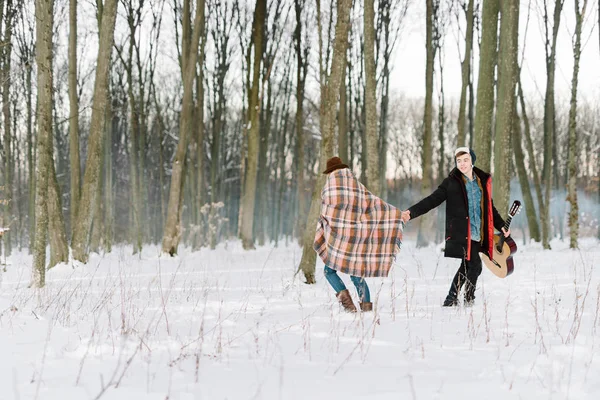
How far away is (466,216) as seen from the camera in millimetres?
5449

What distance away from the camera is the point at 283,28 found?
19609 mm

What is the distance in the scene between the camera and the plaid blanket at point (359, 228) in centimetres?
514

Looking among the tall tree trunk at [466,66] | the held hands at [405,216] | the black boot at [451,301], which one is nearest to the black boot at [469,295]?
the black boot at [451,301]

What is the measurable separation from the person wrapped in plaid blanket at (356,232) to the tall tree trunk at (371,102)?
4720mm

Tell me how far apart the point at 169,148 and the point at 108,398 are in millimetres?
34746

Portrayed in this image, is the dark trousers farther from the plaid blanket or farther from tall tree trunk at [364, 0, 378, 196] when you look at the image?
tall tree trunk at [364, 0, 378, 196]

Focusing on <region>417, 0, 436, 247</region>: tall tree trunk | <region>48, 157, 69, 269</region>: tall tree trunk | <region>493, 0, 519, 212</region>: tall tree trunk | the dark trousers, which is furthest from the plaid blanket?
<region>417, 0, 436, 247</region>: tall tree trunk

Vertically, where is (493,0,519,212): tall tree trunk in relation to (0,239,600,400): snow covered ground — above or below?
above

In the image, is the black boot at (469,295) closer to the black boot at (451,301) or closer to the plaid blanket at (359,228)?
the black boot at (451,301)

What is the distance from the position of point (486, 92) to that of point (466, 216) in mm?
5187

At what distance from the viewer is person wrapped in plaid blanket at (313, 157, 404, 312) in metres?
5.14

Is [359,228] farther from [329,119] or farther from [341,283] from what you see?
[329,119]

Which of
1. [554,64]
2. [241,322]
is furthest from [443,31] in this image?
[241,322]

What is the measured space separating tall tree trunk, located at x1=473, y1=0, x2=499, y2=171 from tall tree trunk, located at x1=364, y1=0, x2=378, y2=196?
6.62ft
